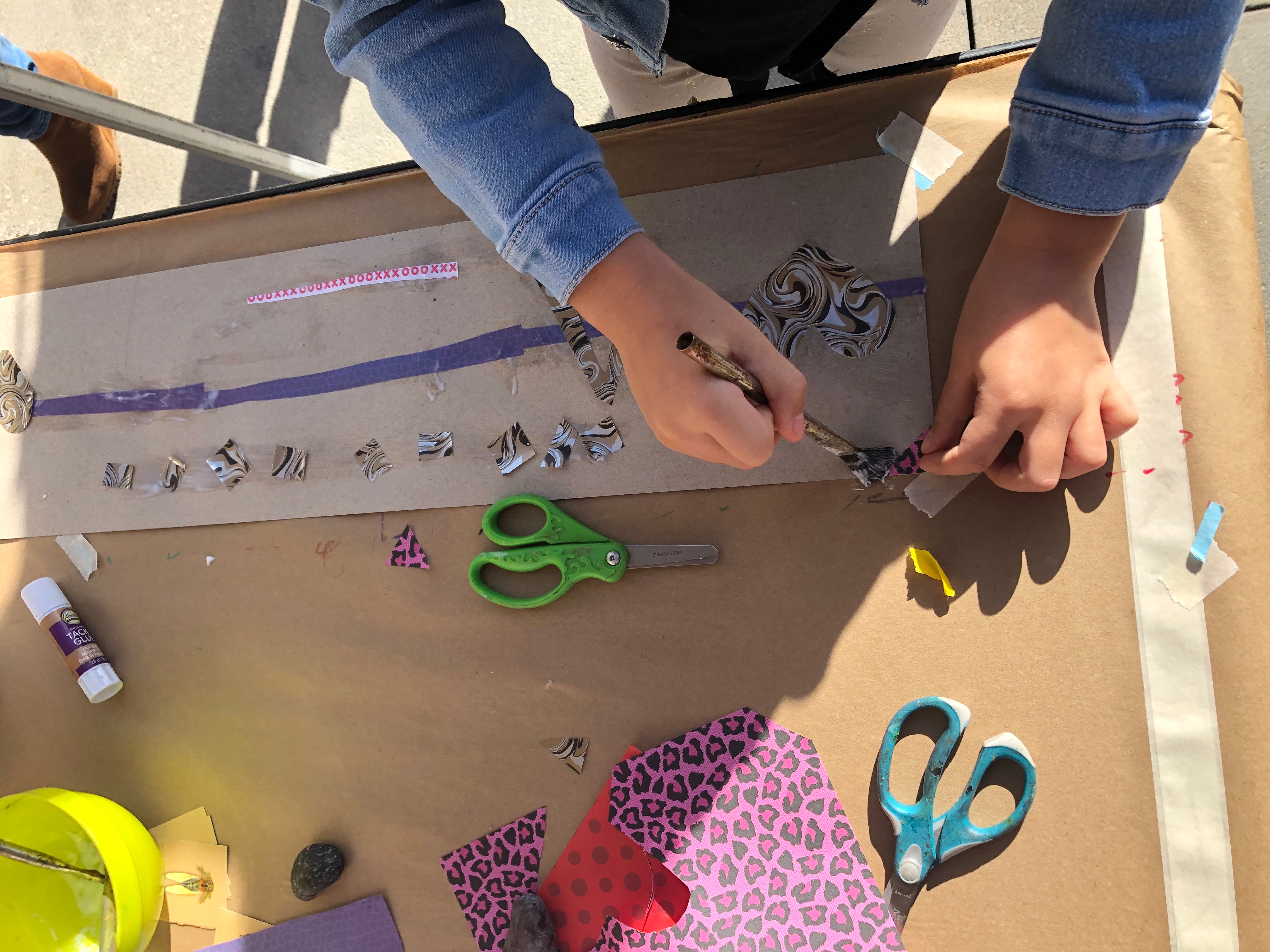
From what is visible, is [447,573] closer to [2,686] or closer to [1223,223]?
[2,686]

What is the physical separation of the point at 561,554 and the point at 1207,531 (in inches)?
19.0

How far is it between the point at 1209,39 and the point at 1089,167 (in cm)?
8

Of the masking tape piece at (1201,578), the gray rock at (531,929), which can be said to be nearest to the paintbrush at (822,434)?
the masking tape piece at (1201,578)

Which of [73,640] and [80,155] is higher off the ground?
[80,155]

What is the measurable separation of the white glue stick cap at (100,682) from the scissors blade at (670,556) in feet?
1.67

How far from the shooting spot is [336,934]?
2.00ft

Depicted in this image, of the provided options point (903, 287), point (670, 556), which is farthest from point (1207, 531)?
point (670, 556)

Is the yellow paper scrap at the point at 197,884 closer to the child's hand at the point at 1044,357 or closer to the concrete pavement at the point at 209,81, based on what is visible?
the child's hand at the point at 1044,357

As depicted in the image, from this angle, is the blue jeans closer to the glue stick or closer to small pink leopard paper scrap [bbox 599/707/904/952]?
the glue stick

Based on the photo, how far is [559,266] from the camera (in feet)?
A: 1.56

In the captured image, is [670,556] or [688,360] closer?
[688,360]

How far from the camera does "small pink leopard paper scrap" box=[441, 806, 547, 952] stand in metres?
0.58

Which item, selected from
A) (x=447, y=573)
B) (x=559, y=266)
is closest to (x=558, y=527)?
(x=447, y=573)

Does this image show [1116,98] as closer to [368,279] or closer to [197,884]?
[368,279]
